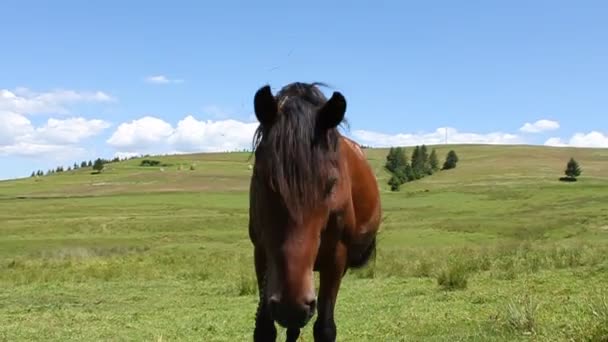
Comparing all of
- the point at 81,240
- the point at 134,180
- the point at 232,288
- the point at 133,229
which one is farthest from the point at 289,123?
the point at 134,180

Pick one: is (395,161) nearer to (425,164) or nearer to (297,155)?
(425,164)

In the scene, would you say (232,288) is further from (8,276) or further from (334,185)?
(334,185)

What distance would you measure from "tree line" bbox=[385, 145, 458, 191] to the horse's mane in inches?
3465

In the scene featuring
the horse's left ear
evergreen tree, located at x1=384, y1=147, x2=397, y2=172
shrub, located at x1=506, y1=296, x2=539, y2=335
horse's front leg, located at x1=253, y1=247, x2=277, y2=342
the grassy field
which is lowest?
the grassy field

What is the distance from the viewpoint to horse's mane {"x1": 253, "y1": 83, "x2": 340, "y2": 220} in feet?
12.4

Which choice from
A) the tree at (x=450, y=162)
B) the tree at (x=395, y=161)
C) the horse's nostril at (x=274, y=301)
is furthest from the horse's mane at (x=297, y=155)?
the tree at (x=450, y=162)

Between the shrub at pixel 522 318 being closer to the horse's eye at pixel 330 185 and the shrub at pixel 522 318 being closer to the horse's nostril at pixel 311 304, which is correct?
the horse's eye at pixel 330 185

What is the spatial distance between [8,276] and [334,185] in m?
20.9

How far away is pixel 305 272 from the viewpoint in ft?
12.0

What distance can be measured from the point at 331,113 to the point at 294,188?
0.58 metres

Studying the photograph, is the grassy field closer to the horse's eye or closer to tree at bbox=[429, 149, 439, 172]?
the horse's eye

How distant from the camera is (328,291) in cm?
507

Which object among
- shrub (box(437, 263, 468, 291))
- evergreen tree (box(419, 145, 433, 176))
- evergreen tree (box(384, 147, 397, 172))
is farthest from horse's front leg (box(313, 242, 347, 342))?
evergreen tree (box(419, 145, 433, 176))

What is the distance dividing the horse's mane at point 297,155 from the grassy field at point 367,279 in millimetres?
4202
